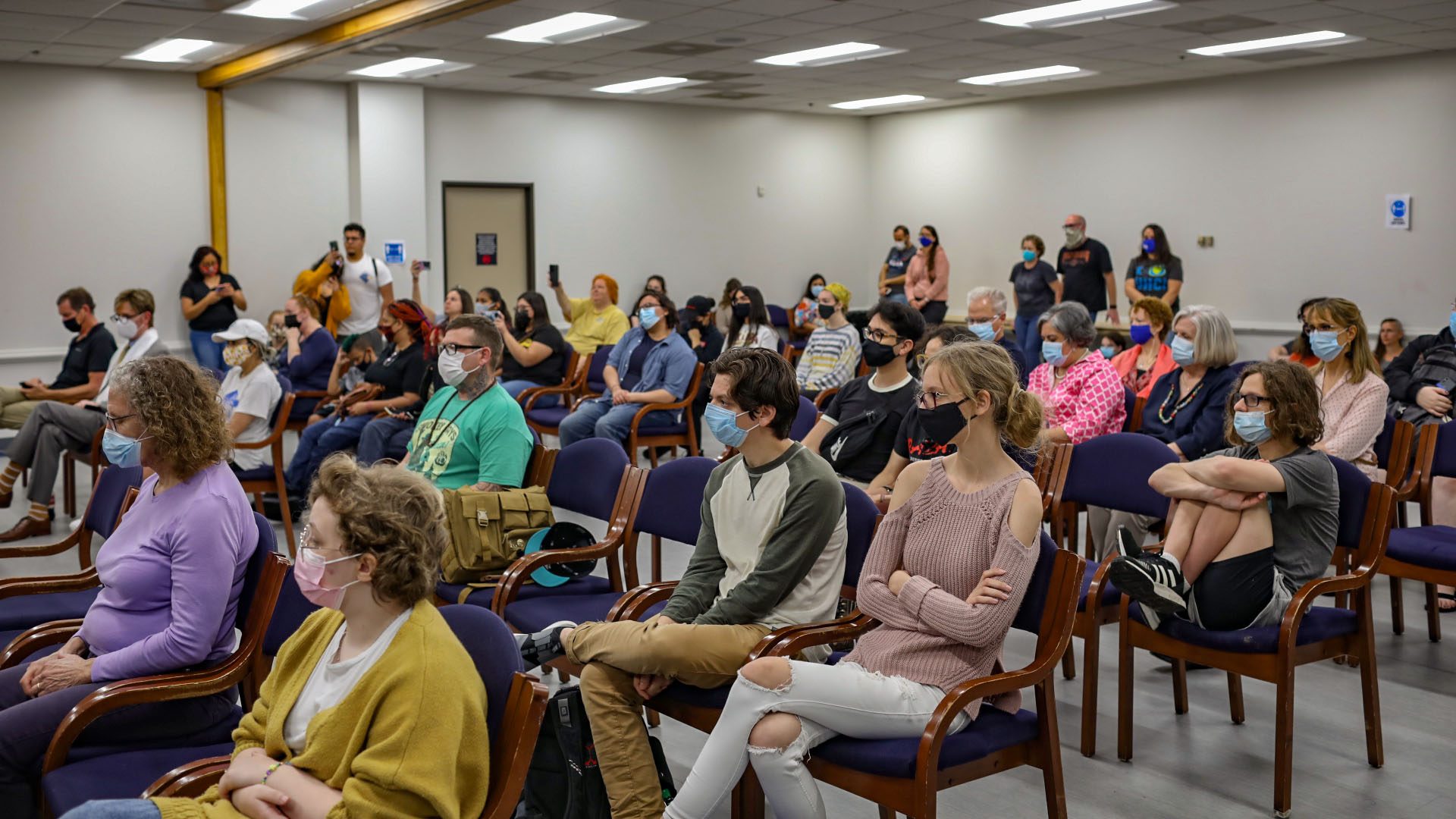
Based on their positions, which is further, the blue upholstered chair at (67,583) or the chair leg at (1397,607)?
the chair leg at (1397,607)

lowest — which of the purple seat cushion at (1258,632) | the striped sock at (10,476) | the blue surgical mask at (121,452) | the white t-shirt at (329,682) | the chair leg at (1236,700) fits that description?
the chair leg at (1236,700)

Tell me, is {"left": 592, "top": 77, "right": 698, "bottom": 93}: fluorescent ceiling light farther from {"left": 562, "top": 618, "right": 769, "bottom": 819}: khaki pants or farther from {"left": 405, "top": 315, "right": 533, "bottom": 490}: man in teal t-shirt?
{"left": 562, "top": 618, "right": 769, "bottom": 819}: khaki pants

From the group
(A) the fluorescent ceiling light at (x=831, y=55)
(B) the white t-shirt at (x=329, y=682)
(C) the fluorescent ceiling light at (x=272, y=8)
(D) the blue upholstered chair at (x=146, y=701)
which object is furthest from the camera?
(A) the fluorescent ceiling light at (x=831, y=55)

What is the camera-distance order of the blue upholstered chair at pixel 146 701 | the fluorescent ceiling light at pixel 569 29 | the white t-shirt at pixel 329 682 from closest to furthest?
the white t-shirt at pixel 329 682
the blue upholstered chair at pixel 146 701
the fluorescent ceiling light at pixel 569 29

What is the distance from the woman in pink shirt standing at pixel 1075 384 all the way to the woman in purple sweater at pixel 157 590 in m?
3.17

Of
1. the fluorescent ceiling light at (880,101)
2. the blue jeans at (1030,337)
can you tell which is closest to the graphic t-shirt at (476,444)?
the blue jeans at (1030,337)

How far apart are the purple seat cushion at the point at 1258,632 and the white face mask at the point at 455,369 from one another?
2.25 metres

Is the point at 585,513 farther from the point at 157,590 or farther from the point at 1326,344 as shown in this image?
the point at 1326,344

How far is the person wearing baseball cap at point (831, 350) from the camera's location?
22.6 feet

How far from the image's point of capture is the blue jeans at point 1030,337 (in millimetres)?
→ 11148

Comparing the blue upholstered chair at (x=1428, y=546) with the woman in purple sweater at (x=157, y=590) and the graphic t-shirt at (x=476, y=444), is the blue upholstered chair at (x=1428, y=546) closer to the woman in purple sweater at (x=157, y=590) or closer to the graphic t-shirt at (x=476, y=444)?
the graphic t-shirt at (x=476, y=444)

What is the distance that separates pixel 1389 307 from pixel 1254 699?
7750mm

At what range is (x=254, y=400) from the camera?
5727 millimetres

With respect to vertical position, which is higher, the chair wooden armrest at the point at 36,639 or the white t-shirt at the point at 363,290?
the white t-shirt at the point at 363,290
